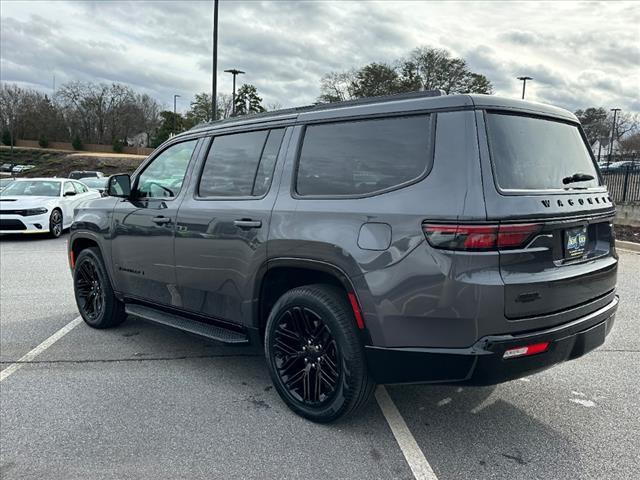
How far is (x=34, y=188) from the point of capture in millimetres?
13227

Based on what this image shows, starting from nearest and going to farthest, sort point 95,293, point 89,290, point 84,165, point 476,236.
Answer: point 476,236, point 95,293, point 89,290, point 84,165

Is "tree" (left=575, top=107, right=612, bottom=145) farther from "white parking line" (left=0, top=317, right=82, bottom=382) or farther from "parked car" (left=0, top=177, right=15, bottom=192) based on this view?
"white parking line" (left=0, top=317, right=82, bottom=382)

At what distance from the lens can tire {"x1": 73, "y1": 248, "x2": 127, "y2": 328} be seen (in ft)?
16.4

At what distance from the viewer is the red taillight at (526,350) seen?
258 cm

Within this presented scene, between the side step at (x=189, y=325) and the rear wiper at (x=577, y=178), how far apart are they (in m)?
2.28

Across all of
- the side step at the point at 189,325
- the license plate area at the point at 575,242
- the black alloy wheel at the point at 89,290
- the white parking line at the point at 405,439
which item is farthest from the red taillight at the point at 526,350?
the black alloy wheel at the point at 89,290

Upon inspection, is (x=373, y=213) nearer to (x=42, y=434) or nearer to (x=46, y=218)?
(x=42, y=434)

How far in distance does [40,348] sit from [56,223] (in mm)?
8888

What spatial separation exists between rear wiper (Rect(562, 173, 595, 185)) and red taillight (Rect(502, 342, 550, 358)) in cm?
98

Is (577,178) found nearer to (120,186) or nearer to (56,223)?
(120,186)

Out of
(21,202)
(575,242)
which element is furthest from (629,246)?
(21,202)

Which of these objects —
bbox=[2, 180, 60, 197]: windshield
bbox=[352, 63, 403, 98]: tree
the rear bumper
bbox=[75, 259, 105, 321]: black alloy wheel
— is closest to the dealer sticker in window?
the rear bumper

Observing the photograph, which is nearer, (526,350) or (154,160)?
(526,350)

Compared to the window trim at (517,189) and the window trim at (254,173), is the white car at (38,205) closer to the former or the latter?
the window trim at (254,173)
